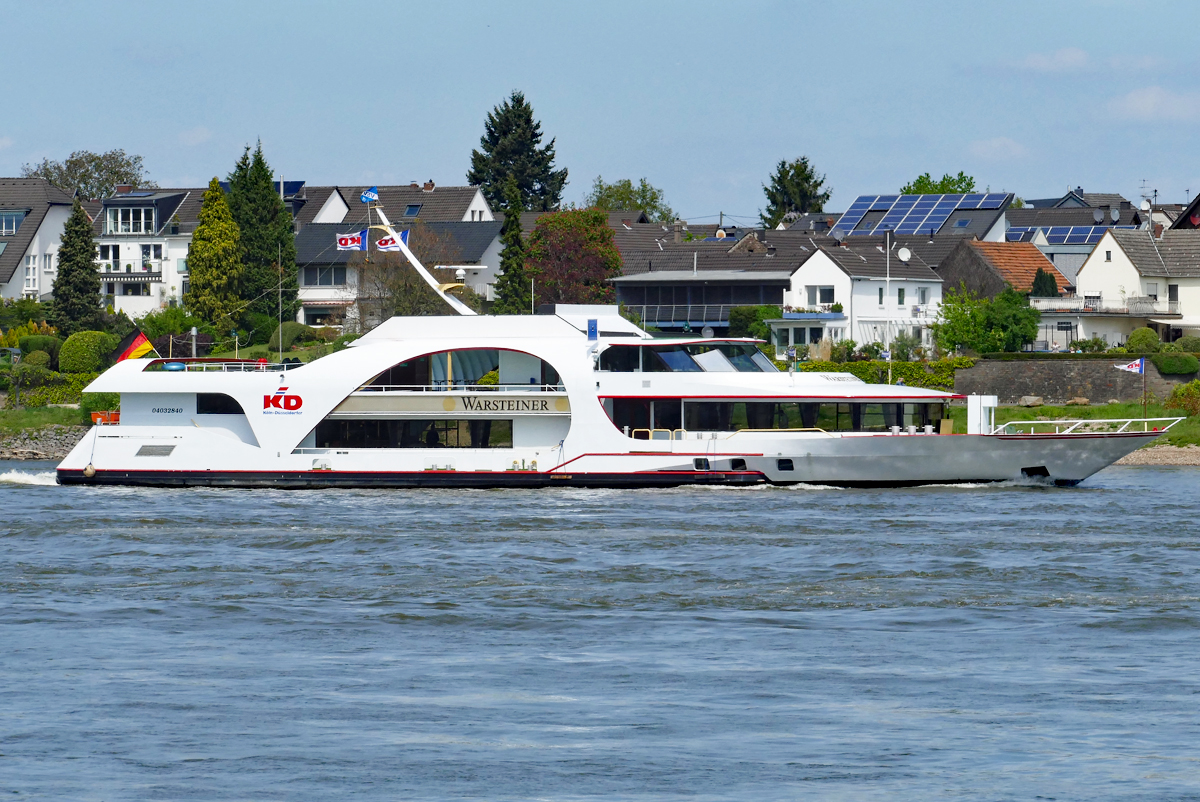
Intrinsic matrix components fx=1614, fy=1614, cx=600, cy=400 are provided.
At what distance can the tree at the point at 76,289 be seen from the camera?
7131cm

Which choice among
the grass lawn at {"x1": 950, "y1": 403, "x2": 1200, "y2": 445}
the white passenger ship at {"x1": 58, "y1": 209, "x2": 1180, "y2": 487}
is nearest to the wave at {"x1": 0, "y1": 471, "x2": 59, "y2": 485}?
the white passenger ship at {"x1": 58, "y1": 209, "x2": 1180, "y2": 487}

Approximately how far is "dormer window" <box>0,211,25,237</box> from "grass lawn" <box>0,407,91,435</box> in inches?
1378

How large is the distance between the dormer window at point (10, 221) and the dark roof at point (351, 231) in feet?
52.4

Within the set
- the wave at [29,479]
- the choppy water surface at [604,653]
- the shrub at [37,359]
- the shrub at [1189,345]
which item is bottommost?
the choppy water surface at [604,653]

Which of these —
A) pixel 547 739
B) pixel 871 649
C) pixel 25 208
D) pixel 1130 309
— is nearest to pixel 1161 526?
pixel 871 649

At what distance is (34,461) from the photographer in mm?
54219

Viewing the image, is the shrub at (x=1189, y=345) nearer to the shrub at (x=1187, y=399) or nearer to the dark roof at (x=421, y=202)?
the shrub at (x=1187, y=399)

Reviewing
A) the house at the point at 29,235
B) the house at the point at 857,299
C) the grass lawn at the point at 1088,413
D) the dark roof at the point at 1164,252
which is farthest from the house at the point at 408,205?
the grass lawn at the point at 1088,413

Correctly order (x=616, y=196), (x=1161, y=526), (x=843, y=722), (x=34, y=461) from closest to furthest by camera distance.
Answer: (x=843, y=722) → (x=1161, y=526) → (x=34, y=461) → (x=616, y=196)

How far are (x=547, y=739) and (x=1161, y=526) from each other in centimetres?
1744

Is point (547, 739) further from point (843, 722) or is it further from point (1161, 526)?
point (1161, 526)

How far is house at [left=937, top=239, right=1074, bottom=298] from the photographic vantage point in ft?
250

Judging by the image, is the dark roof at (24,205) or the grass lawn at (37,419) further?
the dark roof at (24,205)

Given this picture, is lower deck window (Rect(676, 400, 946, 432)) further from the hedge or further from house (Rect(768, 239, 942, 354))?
house (Rect(768, 239, 942, 354))
